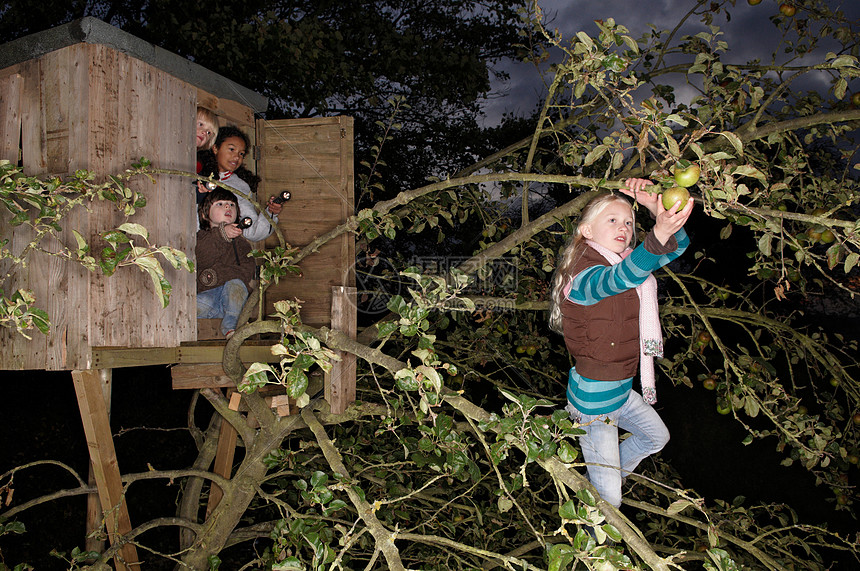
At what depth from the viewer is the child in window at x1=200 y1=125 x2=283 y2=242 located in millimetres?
2217

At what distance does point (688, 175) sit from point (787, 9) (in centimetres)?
145

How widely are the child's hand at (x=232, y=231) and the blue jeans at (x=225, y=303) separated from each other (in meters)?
0.16

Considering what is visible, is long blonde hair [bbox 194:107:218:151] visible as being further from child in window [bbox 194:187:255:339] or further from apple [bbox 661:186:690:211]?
apple [bbox 661:186:690:211]

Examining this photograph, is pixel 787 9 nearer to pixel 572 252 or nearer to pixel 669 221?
pixel 572 252

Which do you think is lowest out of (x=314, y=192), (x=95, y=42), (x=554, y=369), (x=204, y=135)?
(x=554, y=369)

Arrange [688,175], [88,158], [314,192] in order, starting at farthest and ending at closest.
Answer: [314,192] → [88,158] → [688,175]

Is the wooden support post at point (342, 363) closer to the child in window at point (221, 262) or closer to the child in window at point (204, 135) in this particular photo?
the child in window at point (221, 262)

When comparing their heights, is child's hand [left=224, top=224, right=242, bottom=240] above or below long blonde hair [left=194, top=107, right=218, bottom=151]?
below

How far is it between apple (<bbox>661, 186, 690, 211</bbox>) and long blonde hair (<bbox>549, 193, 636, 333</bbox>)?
416 millimetres

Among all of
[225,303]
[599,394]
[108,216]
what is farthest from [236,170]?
[599,394]

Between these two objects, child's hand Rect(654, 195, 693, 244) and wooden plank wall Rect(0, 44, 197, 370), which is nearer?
child's hand Rect(654, 195, 693, 244)

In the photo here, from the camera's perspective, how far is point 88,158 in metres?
1.68

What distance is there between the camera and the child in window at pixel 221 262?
2146mm

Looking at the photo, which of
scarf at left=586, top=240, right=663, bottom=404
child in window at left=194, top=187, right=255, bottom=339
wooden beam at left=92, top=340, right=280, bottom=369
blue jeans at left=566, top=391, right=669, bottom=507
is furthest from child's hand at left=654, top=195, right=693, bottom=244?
child in window at left=194, top=187, right=255, bottom=339
